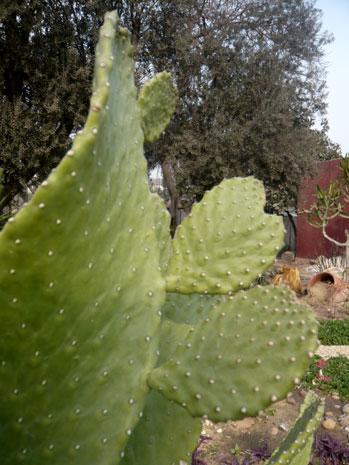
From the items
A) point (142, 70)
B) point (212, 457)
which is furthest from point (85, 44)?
point (212, 457)

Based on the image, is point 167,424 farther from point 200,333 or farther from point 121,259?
point 121,259

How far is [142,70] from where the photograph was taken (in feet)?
35.0

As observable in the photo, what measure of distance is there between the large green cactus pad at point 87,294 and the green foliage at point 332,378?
14.2 feet

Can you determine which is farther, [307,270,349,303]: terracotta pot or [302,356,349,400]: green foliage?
[307,270,349,303]: terracotta pot

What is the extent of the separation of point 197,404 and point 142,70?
10430 millimetres

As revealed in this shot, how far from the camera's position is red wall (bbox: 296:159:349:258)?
44.1 feet

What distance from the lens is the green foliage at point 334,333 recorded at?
6.51 meters

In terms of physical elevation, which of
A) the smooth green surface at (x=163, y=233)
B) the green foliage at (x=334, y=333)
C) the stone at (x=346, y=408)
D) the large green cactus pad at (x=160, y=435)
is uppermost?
the smooth green surface at (x=163, y=233)

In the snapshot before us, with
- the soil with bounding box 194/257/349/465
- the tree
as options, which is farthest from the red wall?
the soil with bounding box 194/257/349/465

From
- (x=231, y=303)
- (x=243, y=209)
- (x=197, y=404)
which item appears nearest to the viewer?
(x=197, y=404)

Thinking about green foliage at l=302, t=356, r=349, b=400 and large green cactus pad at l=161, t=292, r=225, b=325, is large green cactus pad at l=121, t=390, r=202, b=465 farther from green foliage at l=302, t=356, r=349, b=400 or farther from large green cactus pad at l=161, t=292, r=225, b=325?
green foliage at l=302, t=356, r=349, b=400

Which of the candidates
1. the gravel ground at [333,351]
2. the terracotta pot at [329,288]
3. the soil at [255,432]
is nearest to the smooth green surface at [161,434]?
the soil at [255,432]

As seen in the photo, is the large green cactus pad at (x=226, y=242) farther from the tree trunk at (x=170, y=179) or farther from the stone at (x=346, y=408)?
the tree trunk at (x=170, y=179)

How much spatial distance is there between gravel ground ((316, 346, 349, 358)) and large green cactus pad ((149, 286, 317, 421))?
17.8 ft
